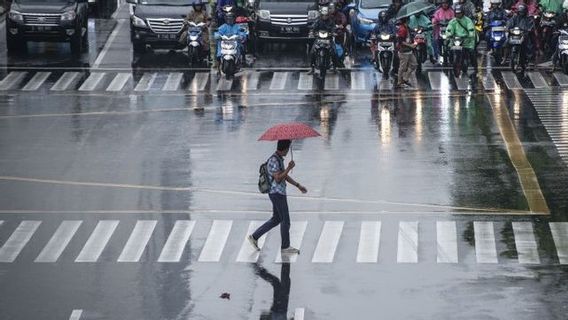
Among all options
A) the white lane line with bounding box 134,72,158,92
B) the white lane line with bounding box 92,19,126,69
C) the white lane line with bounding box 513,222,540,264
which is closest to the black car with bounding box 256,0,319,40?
the white lane line with bounding box 92,19,126,69

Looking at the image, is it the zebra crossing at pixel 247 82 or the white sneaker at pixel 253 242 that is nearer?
the white sneaker at pixel 253 242

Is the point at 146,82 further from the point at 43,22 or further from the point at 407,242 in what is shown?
the point at 407,242

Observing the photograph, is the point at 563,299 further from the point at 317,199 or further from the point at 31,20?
the point at 31,20

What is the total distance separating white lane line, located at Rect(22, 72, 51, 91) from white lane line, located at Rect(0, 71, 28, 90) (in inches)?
11.2

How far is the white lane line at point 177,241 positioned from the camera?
871 inches

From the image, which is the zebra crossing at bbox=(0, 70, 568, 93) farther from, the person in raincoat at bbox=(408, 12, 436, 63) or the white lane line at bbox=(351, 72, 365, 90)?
the person in raincoat at bbox=(408, 12, 436, 63)

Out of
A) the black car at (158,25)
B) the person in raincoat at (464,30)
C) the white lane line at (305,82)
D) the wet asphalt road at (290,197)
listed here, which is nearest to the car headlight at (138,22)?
the black car at (158,25)

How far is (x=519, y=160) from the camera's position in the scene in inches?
1162

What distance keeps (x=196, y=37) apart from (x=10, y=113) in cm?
826

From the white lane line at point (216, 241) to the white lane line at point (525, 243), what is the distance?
13.1 ft

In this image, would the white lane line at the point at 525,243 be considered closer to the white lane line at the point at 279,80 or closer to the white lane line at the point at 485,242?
the white lane line at the point at 485,242

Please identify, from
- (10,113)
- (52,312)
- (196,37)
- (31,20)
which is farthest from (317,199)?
(31,20)

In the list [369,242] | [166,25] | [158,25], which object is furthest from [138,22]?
[369,242]

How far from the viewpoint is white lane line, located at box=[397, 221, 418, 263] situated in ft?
72.0
